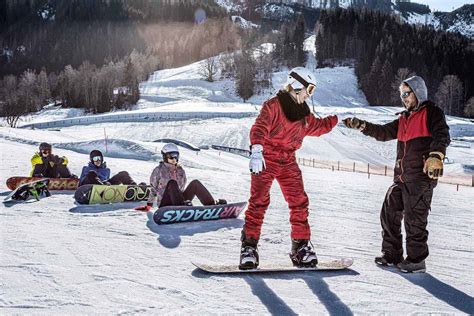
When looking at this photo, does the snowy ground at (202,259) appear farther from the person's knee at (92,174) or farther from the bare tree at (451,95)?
the bare tree at (451,95)

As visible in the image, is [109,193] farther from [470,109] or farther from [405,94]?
[470,109]

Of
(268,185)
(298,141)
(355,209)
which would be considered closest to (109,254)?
(268,185)

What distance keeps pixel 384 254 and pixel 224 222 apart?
8.48 ft

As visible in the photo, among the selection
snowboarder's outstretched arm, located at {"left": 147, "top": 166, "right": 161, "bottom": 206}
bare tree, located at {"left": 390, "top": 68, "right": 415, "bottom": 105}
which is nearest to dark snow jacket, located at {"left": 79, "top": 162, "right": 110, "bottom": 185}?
snowboarder's outstretched arm, located at {"left": 147, "top": 166, "right": 161, "bottom": 206}

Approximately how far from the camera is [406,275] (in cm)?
401

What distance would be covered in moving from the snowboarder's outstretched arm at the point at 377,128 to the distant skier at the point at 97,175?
17.2 ft

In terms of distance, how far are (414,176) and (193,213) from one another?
314 centimetres

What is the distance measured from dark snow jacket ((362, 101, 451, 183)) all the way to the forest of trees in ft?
253

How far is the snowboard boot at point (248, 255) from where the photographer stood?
12.9 feet

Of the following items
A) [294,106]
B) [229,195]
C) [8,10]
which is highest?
[8,10]

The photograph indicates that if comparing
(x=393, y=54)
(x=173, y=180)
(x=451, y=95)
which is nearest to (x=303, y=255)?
(x=173, y=180)

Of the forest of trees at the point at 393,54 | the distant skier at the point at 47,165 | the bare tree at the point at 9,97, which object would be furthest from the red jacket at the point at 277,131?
the forest of trees at the point at 393,54

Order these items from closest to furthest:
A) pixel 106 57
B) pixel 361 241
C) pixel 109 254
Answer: pixel 109 254 < pixel 361 241 < pixel 106 57

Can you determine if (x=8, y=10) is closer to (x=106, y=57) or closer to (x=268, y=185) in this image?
(x=106, y=57)
